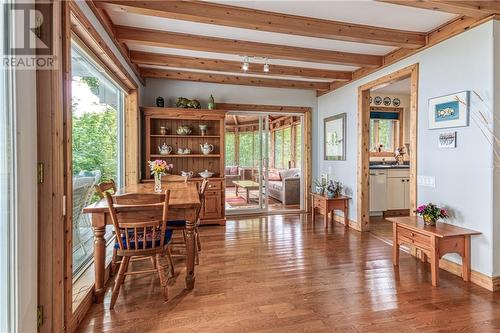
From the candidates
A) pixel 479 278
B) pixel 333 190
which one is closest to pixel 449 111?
pixel 479 278

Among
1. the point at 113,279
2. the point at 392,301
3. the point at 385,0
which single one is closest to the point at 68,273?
the point at 113,279

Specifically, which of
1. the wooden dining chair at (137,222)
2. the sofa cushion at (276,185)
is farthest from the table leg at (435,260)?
the sofa cushion at (276,185)

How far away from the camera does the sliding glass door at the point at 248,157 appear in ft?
18.6

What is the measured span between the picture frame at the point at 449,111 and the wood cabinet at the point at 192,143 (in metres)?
3.08

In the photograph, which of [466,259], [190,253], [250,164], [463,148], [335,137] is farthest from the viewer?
[250,164]

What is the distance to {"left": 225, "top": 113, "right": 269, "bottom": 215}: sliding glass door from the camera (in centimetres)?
568

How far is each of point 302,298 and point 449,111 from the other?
95.7 inches

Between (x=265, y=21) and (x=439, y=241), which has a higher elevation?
(x=265, y=21)

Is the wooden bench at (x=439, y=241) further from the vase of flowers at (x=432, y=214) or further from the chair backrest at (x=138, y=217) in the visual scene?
the chair backrest at (x=138, y=217)

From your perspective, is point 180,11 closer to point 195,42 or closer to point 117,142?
point 195,42

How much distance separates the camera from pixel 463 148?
2758mm

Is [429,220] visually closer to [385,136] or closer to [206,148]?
[206,148]

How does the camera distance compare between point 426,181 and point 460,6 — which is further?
point 426,181

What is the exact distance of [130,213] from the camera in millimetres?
2232
